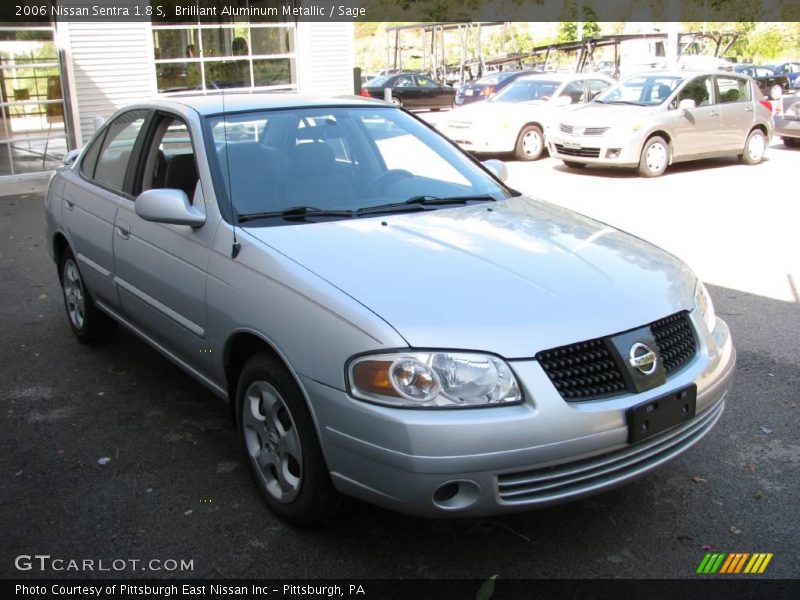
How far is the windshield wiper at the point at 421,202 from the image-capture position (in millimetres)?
3812

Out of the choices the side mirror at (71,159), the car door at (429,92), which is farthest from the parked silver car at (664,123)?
the car door at (429,92)

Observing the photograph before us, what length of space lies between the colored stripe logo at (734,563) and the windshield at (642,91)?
37.4ft

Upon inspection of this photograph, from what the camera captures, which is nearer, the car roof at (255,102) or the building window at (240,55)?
the car roof at (255,102)

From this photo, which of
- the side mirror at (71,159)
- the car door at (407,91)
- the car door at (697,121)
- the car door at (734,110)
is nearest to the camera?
the side mirror at (71,159)

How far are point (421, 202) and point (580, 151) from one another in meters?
9.93

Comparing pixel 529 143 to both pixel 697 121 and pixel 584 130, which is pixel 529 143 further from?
pixel 697 121

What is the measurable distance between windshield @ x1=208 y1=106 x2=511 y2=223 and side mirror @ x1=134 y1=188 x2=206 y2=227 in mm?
162

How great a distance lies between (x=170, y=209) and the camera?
142 inches

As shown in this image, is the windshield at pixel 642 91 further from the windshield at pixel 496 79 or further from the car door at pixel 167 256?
the car door at pixel 167 256

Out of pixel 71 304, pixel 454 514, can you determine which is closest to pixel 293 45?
pixel 71 304

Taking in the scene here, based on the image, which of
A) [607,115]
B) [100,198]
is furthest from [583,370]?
[607,115]

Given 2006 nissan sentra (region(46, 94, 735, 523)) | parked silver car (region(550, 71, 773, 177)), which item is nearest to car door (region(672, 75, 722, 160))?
parked silver car (region(550, 71, 773, 177))

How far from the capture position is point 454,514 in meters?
2.72

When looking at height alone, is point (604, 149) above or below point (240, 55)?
Result: below
